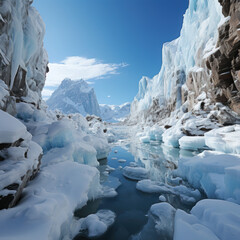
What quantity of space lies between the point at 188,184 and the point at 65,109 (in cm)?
13246

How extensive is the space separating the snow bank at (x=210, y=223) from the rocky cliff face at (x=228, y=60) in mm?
13797

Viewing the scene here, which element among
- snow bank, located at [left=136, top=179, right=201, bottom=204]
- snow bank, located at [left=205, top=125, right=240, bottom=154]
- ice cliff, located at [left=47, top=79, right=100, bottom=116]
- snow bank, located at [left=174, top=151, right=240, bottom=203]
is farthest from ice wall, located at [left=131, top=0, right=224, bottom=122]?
ice cliff, located at [left=47, top=79, right=100, bottom=116]

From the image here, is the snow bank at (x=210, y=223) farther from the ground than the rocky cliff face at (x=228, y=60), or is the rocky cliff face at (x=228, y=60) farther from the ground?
the rocky cliff face at (x=228, y=60)

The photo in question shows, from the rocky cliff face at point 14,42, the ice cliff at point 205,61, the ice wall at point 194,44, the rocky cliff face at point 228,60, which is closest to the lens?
the rocky cliff face at point 14,42

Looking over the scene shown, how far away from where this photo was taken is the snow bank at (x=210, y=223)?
2.29m

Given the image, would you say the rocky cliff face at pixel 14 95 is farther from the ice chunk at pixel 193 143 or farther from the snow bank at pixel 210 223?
the ice chunk at pixel 193 143

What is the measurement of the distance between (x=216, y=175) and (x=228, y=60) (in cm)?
1348

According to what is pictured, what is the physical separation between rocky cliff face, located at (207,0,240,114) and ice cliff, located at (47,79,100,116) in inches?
4687

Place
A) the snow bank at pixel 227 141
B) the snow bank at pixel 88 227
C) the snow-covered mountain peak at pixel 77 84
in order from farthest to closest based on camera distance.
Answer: the snow-covered mountain peak at pixel 77 84 < the snow bank at pixel 227 141 < the snow bank at pixel 88 227

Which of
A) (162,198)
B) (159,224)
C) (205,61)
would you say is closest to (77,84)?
(205,61)


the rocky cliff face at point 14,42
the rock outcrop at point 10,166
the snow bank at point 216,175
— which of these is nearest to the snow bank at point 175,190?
the snow bank at point 216,175

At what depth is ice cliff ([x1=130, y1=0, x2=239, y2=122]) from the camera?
1314cm

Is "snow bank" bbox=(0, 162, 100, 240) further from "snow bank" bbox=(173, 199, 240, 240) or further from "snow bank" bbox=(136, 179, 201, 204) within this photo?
"snow bank" bbox=(136, 179, 201, 204)

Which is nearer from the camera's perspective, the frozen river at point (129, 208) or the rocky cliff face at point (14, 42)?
the frozen river at point (129, 208)
